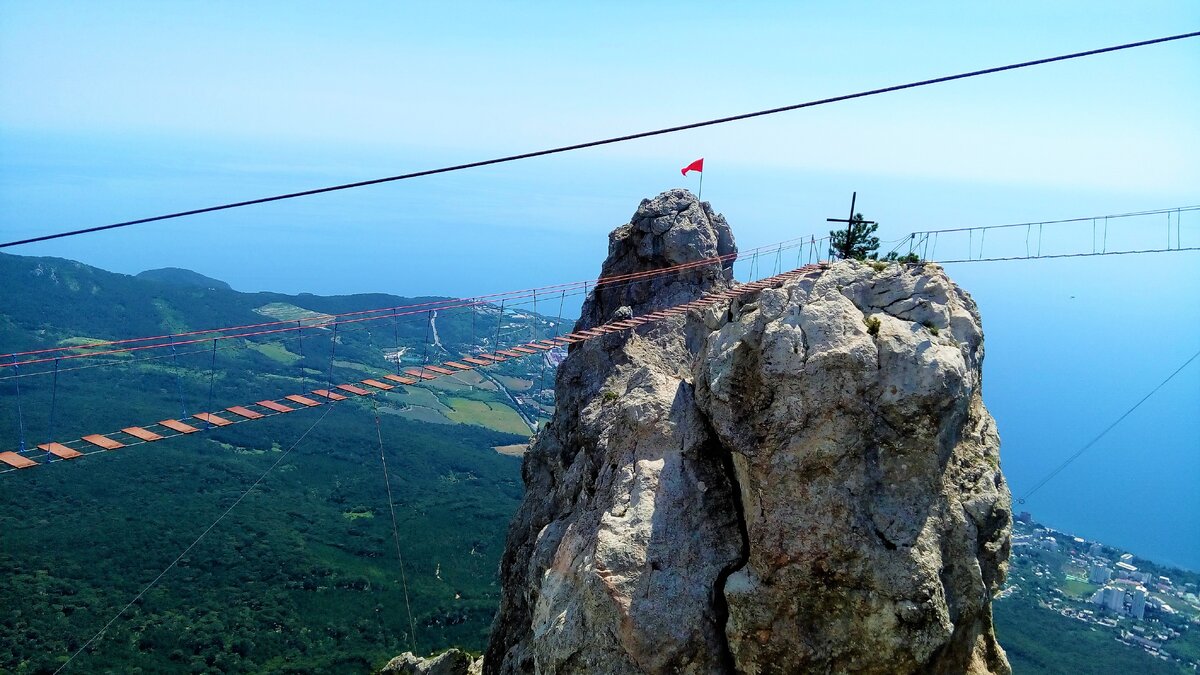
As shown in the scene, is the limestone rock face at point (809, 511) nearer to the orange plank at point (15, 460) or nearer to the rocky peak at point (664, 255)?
the rocky peak at point (664, 255)

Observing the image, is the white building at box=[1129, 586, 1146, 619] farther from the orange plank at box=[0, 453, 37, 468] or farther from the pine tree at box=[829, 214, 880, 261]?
the orange plank at box=[0, 453, 37, 468]

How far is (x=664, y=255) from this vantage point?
34344mm

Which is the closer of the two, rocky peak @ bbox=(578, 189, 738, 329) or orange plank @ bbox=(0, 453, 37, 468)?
orange plank @ bbox=(0, 453, 37, 468)

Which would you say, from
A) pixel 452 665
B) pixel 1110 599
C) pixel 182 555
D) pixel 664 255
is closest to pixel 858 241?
pixel 664 255

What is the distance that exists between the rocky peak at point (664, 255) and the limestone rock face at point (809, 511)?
489 inches

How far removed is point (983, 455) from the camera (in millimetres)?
20578

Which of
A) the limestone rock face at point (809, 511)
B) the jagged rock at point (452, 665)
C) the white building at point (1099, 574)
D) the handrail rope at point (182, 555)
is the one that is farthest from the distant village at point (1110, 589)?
the handrail rope at point (182, 555)

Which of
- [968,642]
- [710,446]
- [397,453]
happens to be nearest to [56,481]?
[397,453]

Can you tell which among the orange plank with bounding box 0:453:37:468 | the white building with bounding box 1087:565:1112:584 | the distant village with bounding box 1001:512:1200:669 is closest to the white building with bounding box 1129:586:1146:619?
the distant village with bounding box 1001:512:1200:669

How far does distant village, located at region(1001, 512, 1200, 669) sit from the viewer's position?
8325 cm

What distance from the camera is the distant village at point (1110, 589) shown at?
83250 mm

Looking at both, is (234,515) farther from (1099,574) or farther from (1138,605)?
(1099,574)

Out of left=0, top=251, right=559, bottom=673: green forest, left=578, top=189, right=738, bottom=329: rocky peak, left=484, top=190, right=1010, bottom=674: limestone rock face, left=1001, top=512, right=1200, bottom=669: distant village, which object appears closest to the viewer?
left=484, top=190, right=1010, bottom=674: limestone rock face

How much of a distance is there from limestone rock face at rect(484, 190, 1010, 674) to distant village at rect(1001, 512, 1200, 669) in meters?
77.2
